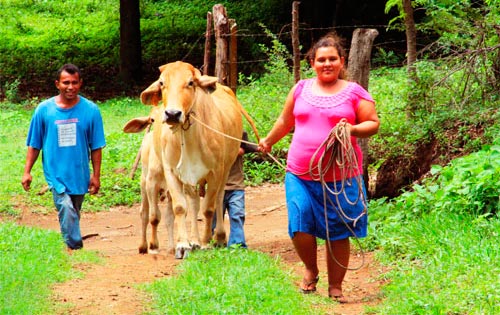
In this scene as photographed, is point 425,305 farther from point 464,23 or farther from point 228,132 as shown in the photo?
point 464,23

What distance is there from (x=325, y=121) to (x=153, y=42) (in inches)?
800

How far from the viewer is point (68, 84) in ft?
27.3

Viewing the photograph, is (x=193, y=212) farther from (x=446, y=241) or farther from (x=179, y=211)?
(x=446, y=241)

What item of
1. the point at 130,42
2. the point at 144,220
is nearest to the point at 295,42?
the point at 144,220

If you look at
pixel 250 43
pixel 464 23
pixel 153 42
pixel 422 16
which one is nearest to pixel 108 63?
pixel 153 42

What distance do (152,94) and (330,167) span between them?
8.22 feet

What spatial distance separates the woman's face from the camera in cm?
642

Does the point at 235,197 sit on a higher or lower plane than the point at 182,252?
higher

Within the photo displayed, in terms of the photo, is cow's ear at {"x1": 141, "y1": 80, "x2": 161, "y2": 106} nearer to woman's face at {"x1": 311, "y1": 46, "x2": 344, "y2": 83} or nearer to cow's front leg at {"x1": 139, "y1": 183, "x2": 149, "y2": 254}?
cow's front leg at {"x1": 139, "y1": 183, "x2": 149, "y2": 254}

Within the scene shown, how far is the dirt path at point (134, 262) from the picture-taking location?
20.6 feet

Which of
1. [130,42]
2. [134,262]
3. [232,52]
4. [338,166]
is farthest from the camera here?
[130,42]

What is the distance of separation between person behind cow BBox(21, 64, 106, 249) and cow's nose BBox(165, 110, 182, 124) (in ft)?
4.19

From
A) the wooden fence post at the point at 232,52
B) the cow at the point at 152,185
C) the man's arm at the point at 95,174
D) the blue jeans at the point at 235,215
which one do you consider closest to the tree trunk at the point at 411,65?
the wooden fence post at the point at 232,52

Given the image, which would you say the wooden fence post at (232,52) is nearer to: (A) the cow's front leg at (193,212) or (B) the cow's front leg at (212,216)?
(B) the cow's front leg at (212,216)
